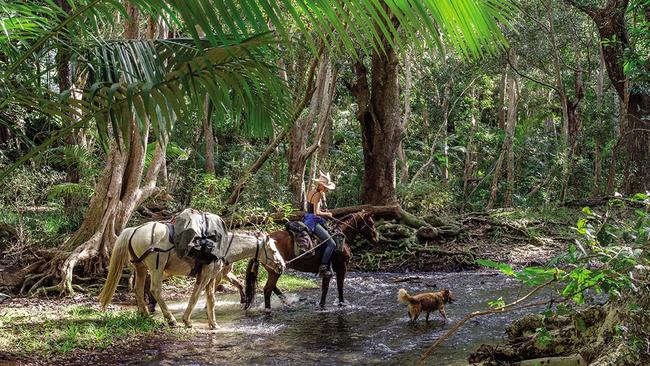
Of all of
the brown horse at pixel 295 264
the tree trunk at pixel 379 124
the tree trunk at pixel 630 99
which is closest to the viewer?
the brown horse at pixel 295 264

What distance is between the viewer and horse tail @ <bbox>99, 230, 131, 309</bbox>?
7.99m

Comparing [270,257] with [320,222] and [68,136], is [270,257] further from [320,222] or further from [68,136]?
[68,136]

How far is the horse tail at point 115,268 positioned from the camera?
26.2 ft

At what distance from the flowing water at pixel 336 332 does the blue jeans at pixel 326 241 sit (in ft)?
2.77

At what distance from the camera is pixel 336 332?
26.6ft

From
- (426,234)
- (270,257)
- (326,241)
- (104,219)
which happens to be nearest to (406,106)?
(426,234)

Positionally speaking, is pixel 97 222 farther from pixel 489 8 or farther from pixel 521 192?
pixel 521 192

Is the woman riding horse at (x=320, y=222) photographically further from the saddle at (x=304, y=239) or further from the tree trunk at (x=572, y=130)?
the tree trunk at (x=572, y=130)

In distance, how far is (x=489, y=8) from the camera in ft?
5.12

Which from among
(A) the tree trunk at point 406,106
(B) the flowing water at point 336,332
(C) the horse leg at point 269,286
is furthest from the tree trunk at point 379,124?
(C) the horse leg at point 269,286

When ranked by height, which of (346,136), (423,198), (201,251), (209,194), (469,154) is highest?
(346,136)

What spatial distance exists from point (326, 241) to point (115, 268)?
3.54 meters

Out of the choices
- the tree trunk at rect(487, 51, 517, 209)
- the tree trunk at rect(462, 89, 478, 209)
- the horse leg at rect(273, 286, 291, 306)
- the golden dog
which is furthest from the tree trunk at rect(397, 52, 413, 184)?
the golden dog

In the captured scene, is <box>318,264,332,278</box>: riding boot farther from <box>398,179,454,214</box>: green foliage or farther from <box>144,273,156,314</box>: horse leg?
<box>398,179,454,214</box>: green foliage
